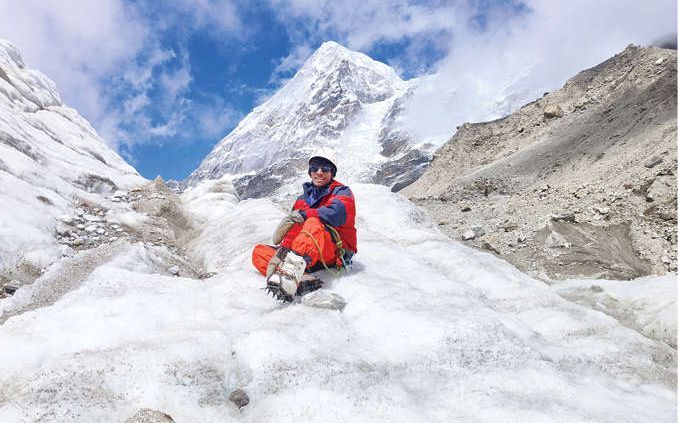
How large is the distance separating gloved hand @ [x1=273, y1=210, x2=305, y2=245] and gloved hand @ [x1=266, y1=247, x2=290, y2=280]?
407mm

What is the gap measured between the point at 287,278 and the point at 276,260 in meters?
0.59

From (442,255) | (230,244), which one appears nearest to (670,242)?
(442,255)

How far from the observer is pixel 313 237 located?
23.2 ft

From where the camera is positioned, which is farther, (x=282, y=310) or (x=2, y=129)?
(x=2, y=129)

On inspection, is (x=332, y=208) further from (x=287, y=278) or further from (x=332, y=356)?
(x=332, y=356)

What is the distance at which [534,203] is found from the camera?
18.5 m

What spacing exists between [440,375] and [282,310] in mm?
2358

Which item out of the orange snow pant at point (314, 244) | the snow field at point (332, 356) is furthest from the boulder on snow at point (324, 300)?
the orange snow pant at point (314, 244)

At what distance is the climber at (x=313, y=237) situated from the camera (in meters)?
6.59

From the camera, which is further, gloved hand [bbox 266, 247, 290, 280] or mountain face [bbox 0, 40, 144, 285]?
mountain face [bbox 0, 40, 144, 285]

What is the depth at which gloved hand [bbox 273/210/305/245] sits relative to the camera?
24.1 feet

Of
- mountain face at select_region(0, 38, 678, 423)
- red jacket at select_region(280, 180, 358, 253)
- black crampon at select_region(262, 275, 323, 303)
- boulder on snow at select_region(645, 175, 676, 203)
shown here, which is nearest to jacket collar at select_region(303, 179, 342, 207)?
red jacket at select_region(280, 180, 358, 253)

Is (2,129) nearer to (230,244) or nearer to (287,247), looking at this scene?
(230,244)

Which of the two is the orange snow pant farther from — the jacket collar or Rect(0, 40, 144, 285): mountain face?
Rect(0, 40, 144, 285): mountain face
